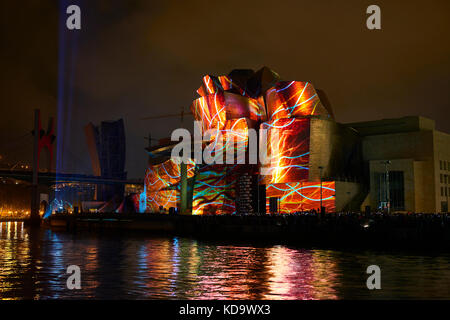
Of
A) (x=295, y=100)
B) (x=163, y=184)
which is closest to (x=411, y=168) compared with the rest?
(x=295, y=100)

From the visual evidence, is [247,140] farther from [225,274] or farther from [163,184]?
A: [225,274]

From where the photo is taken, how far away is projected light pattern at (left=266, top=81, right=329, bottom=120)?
2361 inches

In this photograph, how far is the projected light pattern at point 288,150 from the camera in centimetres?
5556

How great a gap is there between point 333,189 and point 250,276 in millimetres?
32641

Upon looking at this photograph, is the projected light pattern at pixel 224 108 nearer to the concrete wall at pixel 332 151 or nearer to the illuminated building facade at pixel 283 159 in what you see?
the illuminated building facade at pixel 283 159

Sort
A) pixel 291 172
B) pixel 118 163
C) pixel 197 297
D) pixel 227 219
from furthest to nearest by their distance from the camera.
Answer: pixel 118 163
pixel 291 172
pixel 227 219
pixel 197 297

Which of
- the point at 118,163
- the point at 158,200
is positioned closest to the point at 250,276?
the point at 158,200

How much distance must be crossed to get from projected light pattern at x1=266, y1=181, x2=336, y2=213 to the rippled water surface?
64.3 feet

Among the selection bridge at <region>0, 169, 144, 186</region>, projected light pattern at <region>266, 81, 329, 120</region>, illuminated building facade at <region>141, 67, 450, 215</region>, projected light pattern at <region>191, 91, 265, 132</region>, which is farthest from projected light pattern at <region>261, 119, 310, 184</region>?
bridge at <region>0, 169, 144, 186</region>

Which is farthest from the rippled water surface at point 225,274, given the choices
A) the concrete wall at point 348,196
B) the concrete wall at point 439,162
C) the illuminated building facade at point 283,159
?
the concrete wall at point 439,162

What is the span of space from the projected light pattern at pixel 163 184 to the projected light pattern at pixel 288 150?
695 inches
